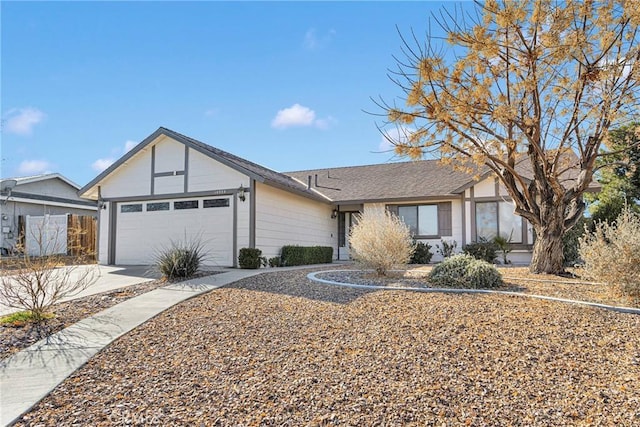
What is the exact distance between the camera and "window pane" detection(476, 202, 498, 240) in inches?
598

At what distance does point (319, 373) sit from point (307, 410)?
0.63 m

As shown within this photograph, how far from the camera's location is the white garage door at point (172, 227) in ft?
42.4

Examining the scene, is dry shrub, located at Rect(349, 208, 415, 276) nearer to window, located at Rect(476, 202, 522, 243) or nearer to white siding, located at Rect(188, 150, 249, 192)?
white siding, located at Rect(188, 150, 249, 192)

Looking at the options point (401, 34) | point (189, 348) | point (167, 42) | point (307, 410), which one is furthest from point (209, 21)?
point (307, 410)

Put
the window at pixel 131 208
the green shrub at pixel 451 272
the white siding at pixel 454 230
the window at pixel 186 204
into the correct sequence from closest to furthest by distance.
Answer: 1. the green shrub at pixel 451 272
2. the window at pixel 186 204
3. the window at pixel 131 208
4. the white siding at pixel 454 230

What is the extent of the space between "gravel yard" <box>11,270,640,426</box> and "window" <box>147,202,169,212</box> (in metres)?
8.52

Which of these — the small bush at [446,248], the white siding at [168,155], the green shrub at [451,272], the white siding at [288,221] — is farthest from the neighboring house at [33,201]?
the green shrub at [451,272]

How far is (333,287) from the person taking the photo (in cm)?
785

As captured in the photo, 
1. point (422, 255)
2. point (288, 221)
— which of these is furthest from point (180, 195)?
point (422, 255)

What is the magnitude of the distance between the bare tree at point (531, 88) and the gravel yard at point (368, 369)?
4.03 metres

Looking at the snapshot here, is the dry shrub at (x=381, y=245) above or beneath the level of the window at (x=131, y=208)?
beneath

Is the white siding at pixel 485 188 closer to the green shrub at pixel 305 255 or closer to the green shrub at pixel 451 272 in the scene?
the green shrub at pixel 305 255

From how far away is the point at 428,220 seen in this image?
16.7 m

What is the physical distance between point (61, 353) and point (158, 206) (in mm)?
9887
